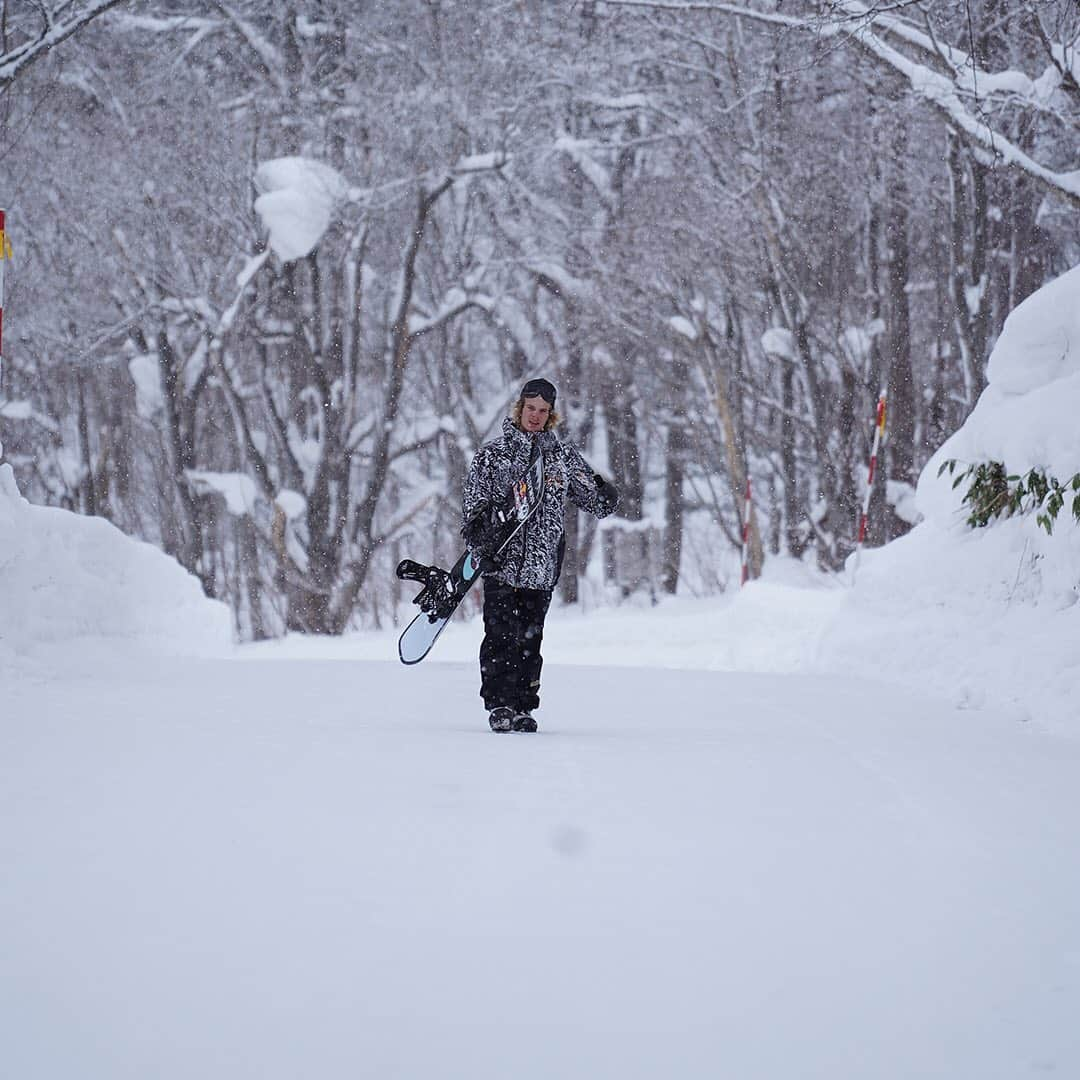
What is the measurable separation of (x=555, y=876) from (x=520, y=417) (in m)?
3.83

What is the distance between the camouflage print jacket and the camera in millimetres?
7715

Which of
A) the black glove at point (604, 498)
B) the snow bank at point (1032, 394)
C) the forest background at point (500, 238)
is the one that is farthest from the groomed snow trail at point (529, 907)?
the forest background at point (500, 238)

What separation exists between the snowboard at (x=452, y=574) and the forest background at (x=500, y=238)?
1181 centimetres

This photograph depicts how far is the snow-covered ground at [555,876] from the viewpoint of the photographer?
9.89 feet

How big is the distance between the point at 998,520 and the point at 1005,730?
2970mm

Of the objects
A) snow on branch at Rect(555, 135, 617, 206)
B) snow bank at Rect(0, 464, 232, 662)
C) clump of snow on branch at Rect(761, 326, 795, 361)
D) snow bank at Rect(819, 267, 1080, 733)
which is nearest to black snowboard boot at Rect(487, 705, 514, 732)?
snow bank at Rect(819, 267, 1080, 733)

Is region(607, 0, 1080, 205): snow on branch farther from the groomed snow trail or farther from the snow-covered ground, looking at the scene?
the groomed snow trail

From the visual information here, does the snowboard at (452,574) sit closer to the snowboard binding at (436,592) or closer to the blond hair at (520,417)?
the snowboard binding at (436,592)

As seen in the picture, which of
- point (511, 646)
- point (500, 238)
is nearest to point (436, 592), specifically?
point (511, 646)

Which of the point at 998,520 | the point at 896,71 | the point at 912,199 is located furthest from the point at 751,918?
the point at 912,199

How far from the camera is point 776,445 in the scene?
24.1 metres

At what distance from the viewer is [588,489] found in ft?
25.8

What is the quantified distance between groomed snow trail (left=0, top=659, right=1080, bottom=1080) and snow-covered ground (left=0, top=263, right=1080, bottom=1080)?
0.01m

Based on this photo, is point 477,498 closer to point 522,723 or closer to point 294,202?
point 522,723
